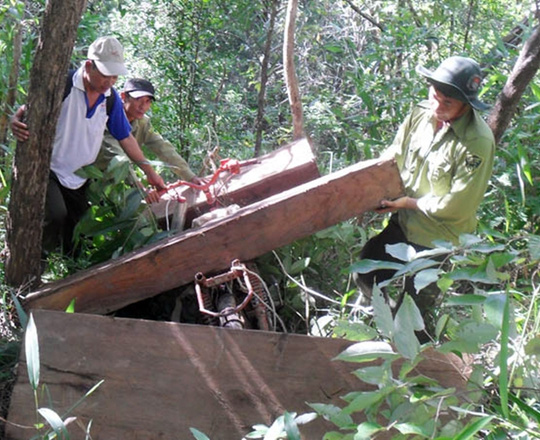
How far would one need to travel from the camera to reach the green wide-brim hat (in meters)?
3.65

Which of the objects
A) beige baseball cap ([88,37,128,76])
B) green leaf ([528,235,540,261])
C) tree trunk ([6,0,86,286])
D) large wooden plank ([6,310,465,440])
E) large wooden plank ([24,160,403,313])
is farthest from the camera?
beige baseball cap ([88,37,128,76])

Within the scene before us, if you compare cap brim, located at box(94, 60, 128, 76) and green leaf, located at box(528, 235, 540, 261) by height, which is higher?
cap brim, located at box(94, 60, 128, 76)

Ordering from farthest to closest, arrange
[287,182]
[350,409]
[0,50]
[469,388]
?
[0,50], [287,182], [469,388], [350,409]

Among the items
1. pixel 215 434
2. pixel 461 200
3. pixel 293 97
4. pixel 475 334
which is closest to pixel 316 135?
pixel 293 97

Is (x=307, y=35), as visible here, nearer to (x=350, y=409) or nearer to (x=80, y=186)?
(x=80, y=186)

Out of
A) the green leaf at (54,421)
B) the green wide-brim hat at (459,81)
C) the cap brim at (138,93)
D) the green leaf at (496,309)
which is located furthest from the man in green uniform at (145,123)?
the green leaf at (496,309)

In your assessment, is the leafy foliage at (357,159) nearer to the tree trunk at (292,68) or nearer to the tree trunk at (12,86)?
the tree trunk at (12,86)

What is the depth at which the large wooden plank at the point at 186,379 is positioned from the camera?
9.22 feet

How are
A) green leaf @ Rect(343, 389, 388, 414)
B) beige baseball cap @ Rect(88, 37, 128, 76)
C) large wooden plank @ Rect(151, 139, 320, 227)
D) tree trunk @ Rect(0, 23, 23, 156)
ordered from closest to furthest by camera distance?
1. green leaf @ Rect(343, 389, 388, 414)
2. large wooden plank @ Rect(151, 139, 320, 227)
3. beige baseball cap @ Rect(88, 37, 128, 76)
4. tree trunk @ Rect(0, 23, 23, 156)

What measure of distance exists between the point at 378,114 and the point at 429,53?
1.60 m

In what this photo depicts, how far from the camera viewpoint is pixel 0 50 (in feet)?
16.3

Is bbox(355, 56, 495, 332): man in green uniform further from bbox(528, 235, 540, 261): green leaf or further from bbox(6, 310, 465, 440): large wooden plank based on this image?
bbox(528, 235, 540, 261): green leaf

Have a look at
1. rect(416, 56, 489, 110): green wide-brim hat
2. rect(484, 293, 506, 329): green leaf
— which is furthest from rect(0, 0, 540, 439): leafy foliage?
rect(416, 56, 489, 110): green wide-brim hat

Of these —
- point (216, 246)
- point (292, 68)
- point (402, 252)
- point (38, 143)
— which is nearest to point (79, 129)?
point (38, 143)
